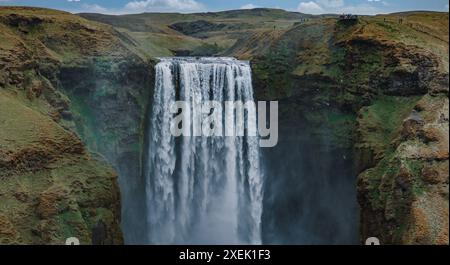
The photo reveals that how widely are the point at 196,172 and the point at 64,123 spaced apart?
12.2 metres

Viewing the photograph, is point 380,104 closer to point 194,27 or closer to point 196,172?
point 196,172

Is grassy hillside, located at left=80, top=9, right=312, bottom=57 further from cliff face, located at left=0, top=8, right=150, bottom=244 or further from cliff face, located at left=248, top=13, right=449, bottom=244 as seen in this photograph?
cliff face, located at left=248, top=13, right=449, bottom=244

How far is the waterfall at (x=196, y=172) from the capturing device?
47781mm

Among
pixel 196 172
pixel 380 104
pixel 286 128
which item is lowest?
pixel 196 172

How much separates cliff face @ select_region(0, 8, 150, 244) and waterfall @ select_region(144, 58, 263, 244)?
1939 mm

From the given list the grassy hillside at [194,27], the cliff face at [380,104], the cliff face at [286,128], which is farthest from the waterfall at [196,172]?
the grassy hillside at [194,27]

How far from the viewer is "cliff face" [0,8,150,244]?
34188 mm

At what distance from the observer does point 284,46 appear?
A: 177 feet

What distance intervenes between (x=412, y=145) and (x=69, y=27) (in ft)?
101

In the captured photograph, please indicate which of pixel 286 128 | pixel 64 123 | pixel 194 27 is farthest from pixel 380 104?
pixel 194 27

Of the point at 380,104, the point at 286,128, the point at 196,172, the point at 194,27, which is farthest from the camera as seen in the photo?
the point at 194,27

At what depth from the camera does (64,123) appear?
43250mm
